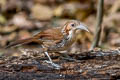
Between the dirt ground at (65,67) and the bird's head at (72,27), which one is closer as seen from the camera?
the dirt ground at (65,67)

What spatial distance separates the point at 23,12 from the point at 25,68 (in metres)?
5.43

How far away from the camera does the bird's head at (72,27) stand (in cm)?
475

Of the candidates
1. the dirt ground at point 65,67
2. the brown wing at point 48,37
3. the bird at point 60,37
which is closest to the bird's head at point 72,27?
the bird at point 60,37

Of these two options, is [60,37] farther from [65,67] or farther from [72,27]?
[65,67]

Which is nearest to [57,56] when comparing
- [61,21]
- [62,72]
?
[62,72]

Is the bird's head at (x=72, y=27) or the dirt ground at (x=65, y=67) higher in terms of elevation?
the bird's head at (x=72, y=27)

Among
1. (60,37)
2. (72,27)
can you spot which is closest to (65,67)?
(60,37)

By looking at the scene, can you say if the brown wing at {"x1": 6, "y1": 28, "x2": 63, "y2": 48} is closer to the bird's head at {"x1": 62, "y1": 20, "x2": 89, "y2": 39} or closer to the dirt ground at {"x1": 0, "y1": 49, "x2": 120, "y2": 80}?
the bird's head at {"x1": 62, "y1": 20, "x2": 89, "y2": 39}

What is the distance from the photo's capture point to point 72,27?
189 inches

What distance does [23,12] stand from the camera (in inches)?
385

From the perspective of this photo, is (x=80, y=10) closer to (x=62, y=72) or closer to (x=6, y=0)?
(x=6, y=0)

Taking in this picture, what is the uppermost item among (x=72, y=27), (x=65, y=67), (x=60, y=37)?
(x=72, y=27)

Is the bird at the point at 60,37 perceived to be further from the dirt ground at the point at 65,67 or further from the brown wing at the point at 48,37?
the dirt ground at the point at 65,67

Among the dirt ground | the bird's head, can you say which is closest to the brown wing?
the bird's head
